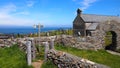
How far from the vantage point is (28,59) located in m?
14.9

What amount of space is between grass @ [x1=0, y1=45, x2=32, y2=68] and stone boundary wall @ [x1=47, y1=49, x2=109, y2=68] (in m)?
2.37

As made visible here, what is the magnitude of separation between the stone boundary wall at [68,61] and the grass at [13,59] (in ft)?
7.76

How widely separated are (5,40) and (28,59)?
9.48 meters

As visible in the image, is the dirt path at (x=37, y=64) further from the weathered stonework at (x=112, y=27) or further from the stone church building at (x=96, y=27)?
the weathered stonework at (x=112, y=27)

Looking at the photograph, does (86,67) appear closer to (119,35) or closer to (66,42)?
(66,42)

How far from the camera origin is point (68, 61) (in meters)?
11.5

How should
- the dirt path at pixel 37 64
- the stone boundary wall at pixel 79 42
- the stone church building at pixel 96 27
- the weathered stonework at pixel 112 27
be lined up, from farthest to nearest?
the weathered stonework at pixel 112 27 → the stone church building at pixel 96 27 → the stone boundary wall at pixel 79 42 → the dirt path at pixel 37 64

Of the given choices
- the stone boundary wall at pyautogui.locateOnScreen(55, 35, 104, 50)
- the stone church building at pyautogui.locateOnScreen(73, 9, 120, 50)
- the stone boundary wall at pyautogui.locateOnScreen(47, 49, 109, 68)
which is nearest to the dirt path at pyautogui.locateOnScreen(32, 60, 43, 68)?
the stone boundary wall at pyautogui.locateOnScreen(47, 49, 109, 68)

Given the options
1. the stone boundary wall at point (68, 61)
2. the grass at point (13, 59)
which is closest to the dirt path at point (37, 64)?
the grass at point (13, 59)

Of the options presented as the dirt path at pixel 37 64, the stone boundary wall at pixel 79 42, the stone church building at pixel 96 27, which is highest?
the stone church building at pixel 96 27

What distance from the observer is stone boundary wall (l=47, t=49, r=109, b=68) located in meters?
9.81

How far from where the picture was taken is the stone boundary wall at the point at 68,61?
9.81 meters

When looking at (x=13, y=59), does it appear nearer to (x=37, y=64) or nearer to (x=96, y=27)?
(x=37, y=64)

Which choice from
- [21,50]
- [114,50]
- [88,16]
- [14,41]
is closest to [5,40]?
[14,41]
